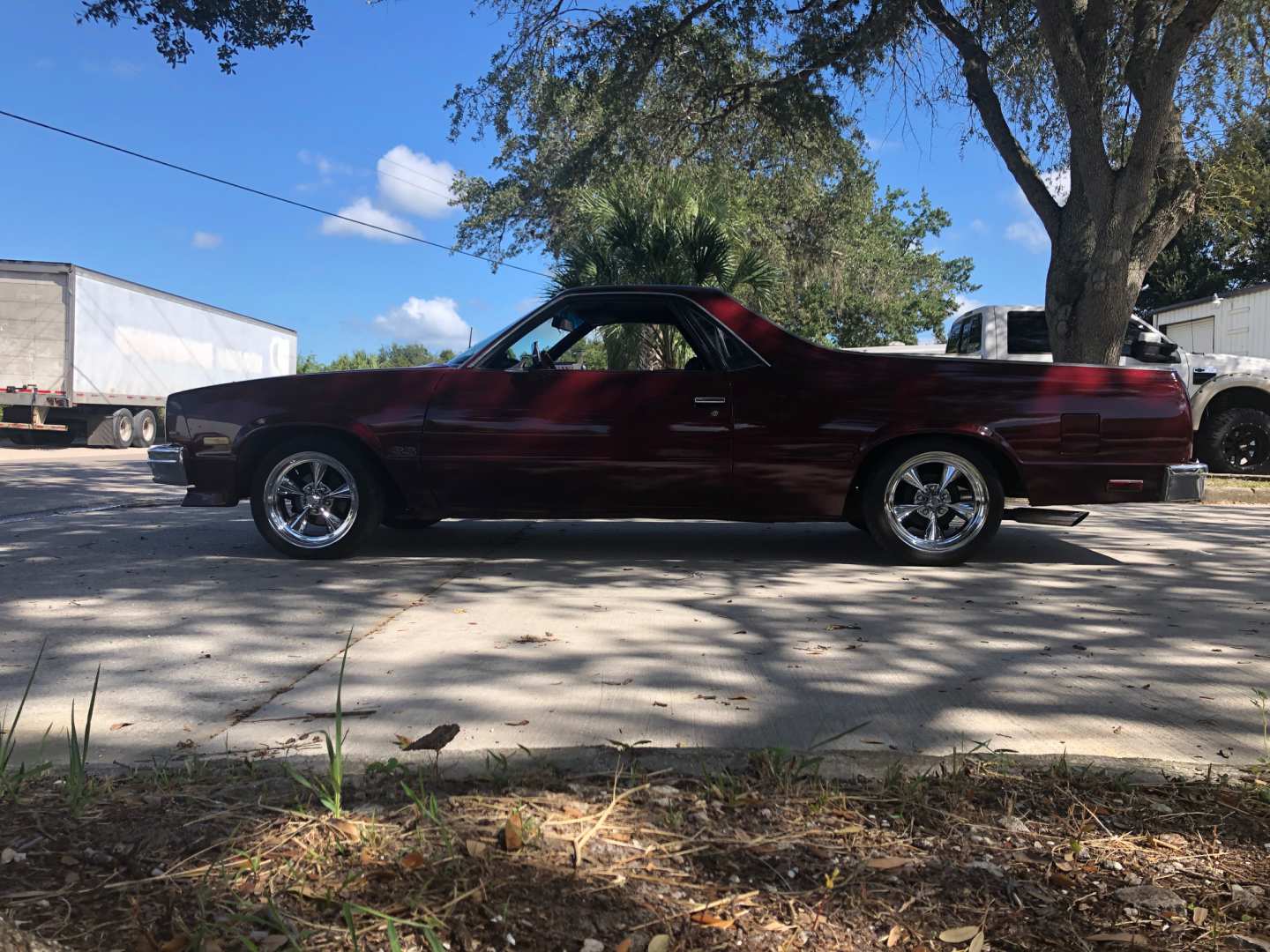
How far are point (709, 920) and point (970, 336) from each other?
535 inches

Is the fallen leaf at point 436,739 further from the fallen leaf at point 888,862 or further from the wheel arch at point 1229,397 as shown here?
the wheel arch at point 1229,397

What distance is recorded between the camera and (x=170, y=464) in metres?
5.95

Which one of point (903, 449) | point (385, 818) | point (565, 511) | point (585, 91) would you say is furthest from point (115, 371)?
point (385, 818)

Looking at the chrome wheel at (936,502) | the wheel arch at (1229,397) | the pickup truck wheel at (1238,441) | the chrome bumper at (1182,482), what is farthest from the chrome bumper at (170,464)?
the pickup truck wheel at (1238,441)

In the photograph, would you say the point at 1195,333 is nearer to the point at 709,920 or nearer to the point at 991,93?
the point at 991,93

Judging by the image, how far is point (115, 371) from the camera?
20594mm

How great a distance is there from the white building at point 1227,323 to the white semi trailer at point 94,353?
874 inches

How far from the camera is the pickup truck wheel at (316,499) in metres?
5.76

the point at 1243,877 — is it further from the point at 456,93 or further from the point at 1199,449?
the point at 456,93

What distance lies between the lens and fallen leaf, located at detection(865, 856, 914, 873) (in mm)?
1942

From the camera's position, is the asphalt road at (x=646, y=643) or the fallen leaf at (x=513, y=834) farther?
the asphalt road at (x=646, y=643)

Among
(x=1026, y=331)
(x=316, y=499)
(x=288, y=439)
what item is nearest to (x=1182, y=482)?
(x=316, y=499)

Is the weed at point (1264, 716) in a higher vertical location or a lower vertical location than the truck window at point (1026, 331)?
lower

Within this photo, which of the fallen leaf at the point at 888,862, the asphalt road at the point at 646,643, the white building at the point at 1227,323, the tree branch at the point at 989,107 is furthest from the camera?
the white building at the point at 1227,323
